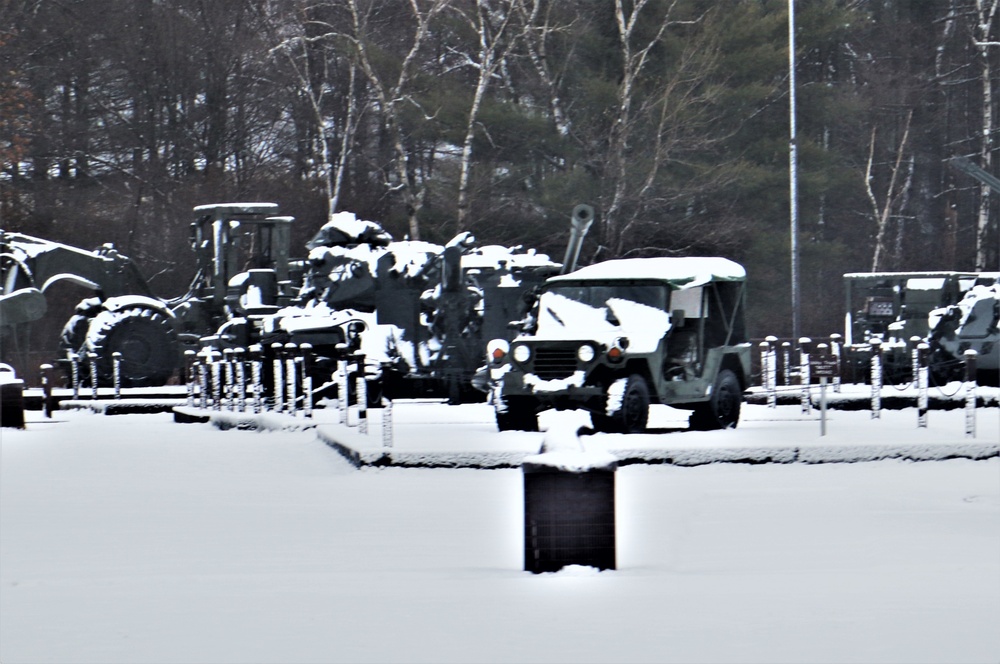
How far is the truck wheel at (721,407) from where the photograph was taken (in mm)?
20658

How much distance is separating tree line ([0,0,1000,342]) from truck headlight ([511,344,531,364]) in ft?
77.6

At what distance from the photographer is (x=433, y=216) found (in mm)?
46219

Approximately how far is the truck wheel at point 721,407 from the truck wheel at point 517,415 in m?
1.88

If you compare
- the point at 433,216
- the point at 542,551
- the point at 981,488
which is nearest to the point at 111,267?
the point at 433,216

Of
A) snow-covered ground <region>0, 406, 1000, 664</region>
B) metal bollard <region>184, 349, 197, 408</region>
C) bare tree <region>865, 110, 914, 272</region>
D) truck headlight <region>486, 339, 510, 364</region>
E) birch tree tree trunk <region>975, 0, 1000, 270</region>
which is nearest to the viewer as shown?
snow-covered ground <region>0, 406, 1000, 664</region>

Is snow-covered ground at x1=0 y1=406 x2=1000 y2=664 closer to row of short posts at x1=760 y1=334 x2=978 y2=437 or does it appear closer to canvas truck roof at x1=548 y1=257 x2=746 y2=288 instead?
row of short posts at x1=760 y1=334 x2=978 y2=437

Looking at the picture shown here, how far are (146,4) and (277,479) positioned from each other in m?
35.1

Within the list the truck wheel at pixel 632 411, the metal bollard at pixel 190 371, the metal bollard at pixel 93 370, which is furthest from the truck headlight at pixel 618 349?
the metal bollard at pixel 93 370

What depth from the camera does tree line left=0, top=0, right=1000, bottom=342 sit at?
4562cm

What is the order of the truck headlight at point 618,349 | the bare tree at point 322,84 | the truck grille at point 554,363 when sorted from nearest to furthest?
1. the truck headlight at point 618,349
2. the truck grille at point 554,363
3. the bare tree at point 322,84

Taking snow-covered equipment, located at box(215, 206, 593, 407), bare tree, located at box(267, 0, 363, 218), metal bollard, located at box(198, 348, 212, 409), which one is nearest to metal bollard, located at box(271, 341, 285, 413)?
snow-covered equipment, located at box(215, 206, 593, 407)

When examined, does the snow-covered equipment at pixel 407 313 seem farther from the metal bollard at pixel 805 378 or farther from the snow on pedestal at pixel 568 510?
the snow on pedestal at pixel 568 510

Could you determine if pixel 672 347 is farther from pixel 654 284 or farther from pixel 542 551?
pixel 542 551

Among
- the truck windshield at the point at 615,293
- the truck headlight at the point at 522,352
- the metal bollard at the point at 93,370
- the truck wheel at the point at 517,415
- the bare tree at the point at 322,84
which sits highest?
the bare tree at the point at 322,84
